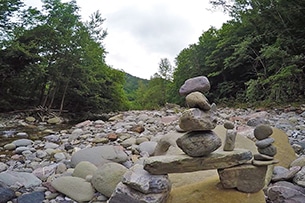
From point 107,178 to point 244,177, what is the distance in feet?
4.26

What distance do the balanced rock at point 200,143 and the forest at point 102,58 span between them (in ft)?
22.9

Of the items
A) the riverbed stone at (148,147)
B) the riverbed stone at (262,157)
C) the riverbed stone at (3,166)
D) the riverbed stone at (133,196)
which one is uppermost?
the riverbed stone at (262,157)

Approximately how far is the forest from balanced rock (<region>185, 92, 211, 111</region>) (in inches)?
275

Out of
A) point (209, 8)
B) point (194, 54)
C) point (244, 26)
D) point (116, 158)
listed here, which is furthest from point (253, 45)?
point (116, 158)

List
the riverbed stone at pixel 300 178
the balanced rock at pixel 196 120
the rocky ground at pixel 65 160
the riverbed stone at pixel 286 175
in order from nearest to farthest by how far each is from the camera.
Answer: the balanced rock at pixel 196 120 < the riverbed stone at pixel 300 178 < the riverbed stone at pixel 286 175 < the rocky ground at pixel 65 160

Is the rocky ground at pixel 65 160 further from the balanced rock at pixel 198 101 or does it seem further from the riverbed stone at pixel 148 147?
the balanced rock at pixel 198 101

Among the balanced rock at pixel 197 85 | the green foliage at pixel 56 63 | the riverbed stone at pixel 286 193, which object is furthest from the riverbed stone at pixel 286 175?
the green foliage at pixel 56 63

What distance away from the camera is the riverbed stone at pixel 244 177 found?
184 centimetres

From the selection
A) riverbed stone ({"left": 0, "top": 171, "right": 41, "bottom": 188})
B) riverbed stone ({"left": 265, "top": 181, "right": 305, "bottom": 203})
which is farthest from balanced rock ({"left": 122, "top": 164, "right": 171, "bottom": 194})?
riverbed stone ({"left": 0, "top": 171, "right": 41, "bottom": 188})

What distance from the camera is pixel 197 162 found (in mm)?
1809

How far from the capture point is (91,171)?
117 inches

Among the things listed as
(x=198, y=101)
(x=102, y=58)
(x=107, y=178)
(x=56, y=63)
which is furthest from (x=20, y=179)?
(x=102, y=58)

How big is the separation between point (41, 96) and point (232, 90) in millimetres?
10156

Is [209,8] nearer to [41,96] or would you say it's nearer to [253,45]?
[253,45]
